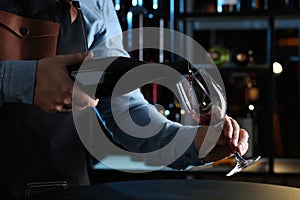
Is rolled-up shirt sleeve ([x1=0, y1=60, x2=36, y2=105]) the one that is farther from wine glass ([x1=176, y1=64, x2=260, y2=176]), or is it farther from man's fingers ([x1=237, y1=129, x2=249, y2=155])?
man's fingers ([x1=237, y1=129, x2=249, y2=155])

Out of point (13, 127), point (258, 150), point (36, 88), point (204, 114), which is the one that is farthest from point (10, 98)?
point (258, 150)

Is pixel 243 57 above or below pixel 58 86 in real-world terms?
below

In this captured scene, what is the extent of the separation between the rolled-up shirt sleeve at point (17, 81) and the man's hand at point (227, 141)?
0.42 m

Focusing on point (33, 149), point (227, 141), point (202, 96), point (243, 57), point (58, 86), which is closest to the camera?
point (58, 86)

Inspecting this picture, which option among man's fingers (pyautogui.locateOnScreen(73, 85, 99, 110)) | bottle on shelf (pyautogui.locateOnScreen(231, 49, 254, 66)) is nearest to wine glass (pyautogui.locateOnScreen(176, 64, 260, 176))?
man's fingers (pyautogui.locateOnScreen(73, 85, 99, 110))

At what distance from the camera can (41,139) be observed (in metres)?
1.45

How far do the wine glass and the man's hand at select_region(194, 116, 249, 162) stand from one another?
2.5 inches

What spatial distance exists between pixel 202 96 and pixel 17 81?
36 cm

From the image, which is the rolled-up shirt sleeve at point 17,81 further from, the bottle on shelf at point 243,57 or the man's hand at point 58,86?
the bottle on shelf at point 243,57

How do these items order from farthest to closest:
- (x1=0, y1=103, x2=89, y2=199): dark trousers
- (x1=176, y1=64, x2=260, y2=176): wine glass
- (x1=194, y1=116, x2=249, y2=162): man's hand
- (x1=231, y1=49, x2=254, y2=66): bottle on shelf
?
(x1=231, y1=49, x2=254, y2=66): bottle on shelf < (x1=0, y1=103, x2=89, y2=199): dark trousers < (x1=194, y1=116, x2=249, y2=162): man's hand < (x1=176, y1=64, x2=260, y2=176): wine glass

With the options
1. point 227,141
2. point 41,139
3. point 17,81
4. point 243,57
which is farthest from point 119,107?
point 243,57

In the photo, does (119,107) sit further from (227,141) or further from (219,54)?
(219,54)

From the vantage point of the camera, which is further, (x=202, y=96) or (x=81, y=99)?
(x=202, y=96)

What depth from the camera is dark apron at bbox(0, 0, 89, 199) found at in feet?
4.64
